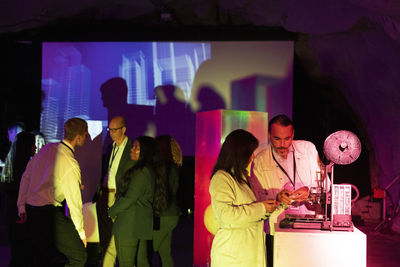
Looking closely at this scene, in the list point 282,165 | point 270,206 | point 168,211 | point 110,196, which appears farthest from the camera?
point 110,196

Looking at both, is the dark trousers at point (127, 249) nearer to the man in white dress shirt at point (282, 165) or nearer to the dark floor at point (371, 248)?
the man in white dress shirt at point (282, 165)

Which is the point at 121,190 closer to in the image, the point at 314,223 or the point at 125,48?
the point at 314,223

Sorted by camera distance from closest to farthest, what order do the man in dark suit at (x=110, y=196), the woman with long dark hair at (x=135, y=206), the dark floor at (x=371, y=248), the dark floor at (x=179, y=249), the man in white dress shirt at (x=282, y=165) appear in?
the man in white dress shirt at (x=282, y=165) < the woman with long dark hair at (x=135, y=206) < the man in dark suit at (x=110, y=196) < the dark floor at (x=179, y=249) < the dark floor at (x=371, y=248)

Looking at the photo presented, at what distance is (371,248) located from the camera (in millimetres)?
6891

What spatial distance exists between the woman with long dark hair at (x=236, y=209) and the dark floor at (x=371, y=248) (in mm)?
2921

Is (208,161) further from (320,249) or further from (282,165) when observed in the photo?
(320,249)

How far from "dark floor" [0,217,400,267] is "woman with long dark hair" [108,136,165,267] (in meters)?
1.99

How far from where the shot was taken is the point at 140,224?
3.54 m

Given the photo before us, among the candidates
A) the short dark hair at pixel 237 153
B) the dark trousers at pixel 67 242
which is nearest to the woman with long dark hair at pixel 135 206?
the dark trousers at pixel 67 242

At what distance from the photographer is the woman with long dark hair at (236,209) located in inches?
105

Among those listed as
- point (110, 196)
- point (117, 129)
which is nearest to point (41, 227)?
point (110, 196)

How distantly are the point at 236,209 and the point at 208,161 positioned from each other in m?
2.49

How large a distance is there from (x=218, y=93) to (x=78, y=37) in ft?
10.2

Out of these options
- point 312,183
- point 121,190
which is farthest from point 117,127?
point 312,183
